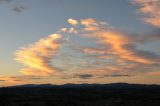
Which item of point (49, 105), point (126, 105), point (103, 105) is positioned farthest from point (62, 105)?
point (126, 105)

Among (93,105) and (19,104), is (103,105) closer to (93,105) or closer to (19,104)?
(93,105)

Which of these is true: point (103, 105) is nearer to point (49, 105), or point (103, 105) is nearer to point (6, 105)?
point (49, 105)

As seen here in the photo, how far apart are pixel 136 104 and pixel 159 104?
Result: 1274 centimetres

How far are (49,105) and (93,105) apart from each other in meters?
23.4

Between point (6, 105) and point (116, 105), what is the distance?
56445mm

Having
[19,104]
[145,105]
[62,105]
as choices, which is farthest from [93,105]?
[19,104]

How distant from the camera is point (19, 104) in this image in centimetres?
17500

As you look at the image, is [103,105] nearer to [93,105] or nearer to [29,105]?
[93,105]

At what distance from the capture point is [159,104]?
177 metres

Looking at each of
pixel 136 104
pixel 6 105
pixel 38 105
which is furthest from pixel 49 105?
pixel 136 104

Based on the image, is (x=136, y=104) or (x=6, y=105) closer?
(x=6, y=105)

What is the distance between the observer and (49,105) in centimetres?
17675

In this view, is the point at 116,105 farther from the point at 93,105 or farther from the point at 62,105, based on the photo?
the point at 62,105

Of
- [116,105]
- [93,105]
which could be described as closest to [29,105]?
[93,105]
